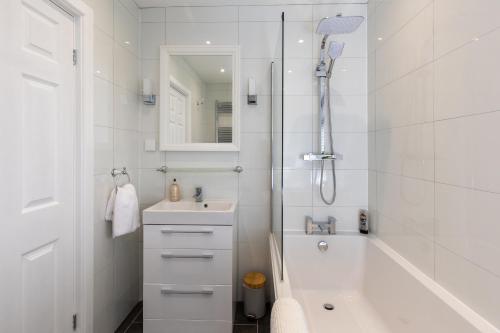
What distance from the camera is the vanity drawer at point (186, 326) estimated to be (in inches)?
65.6

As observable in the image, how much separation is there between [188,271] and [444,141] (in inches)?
63.5

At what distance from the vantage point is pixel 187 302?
167cm

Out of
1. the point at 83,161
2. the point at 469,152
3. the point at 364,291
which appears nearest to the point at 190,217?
the point at 83,161

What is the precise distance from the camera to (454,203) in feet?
3.62

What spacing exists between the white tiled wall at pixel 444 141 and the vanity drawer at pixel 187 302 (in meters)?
1.17

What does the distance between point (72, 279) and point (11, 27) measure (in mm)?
1265

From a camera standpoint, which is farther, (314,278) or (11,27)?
(314,278)

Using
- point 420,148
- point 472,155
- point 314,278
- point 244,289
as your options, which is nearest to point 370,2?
point 420,148

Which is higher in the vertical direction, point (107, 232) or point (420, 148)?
point (420, 148)

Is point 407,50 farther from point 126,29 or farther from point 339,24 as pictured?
point 126,29

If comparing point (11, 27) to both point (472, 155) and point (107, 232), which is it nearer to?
point (107, 232)

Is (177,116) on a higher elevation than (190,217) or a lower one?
higher

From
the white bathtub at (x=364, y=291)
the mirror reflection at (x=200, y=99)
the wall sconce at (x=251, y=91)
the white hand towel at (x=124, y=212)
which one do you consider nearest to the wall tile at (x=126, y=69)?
the mirror reflection at (x=200, y=99)

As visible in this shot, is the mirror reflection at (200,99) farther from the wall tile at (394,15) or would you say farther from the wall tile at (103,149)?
the wall tile at (394,15)
